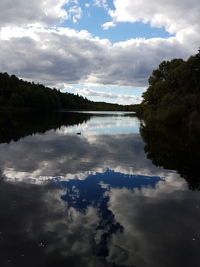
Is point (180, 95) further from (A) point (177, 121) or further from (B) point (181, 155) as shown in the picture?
(B) point (181, 155)

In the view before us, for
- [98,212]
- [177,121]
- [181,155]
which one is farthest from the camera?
[177,121]

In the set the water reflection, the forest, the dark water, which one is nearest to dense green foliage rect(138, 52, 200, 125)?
the forest

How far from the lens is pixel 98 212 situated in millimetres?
13859

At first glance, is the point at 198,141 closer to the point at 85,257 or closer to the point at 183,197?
the point at 183,197

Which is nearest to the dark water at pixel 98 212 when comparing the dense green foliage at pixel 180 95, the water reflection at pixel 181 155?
the water reflection at pixel 181 155

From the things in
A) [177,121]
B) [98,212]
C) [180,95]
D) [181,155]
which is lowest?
[98,212]

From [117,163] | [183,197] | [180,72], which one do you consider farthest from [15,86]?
[183,197]

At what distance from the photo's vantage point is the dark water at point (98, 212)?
9.86 m

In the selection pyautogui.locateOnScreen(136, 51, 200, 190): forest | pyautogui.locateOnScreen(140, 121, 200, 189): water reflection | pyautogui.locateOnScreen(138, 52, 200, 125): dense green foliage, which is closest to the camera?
pyautogui.locateOnScreen(140, 121, 200, 189): water reflection

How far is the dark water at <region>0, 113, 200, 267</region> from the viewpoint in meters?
9.86

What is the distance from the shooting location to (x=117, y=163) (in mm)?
26406

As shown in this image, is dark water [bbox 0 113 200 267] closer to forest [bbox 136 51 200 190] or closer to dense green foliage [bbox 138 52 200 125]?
forest [bbox 136 51 200 190]

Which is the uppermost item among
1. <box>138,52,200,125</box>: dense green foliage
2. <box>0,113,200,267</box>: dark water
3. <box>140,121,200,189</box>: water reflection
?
<box>138,52,200,125</box>: dense green foliage

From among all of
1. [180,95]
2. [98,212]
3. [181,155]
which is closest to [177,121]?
[180,95]
